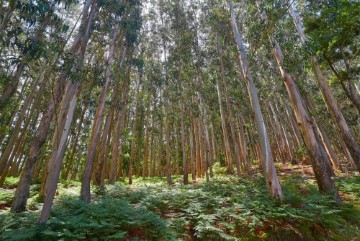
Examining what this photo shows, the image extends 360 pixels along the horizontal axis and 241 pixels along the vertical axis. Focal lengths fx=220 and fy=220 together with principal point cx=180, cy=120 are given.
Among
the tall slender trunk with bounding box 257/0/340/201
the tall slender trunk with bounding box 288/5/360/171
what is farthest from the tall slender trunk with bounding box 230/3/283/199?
the tall slender trunk with bounding box 288/5/360/171

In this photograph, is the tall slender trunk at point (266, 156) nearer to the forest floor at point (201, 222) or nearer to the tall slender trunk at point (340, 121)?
the forest floor at point (201, 222)

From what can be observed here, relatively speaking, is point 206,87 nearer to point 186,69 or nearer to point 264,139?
point 186,69

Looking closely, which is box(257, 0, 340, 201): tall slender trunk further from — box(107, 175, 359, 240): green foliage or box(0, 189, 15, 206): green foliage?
box(0, 189, 15, 206): green foliage

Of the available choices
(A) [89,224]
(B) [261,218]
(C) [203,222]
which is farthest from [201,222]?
(A) [89,224]

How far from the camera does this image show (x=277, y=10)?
28.3ft

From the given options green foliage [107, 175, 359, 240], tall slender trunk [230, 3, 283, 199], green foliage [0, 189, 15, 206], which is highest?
tall slender trunk [230, 3, 283, 199]

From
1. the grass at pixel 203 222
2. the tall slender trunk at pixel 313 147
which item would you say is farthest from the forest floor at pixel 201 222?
the tall slender trunk at pixel 313 147

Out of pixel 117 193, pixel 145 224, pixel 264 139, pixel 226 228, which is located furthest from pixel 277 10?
pixel 117 193

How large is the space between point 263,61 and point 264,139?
1412cm

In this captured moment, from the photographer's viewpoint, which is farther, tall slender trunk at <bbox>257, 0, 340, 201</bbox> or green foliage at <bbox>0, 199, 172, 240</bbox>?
tall slender trunk at <bbox>257, 0, 340, 201</bbox>

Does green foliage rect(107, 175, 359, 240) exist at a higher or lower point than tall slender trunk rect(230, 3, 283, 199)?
lower

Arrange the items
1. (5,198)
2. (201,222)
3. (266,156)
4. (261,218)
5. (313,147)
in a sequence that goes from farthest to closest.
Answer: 1. (5,198)
2. (313,147)
3. (266,156)
4. (261,218)
5. (201,222)

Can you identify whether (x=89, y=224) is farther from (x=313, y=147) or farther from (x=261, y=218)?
(x=313, y=147)

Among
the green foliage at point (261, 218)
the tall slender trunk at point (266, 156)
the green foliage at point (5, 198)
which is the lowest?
A: the green foliage at point (261, 218)
